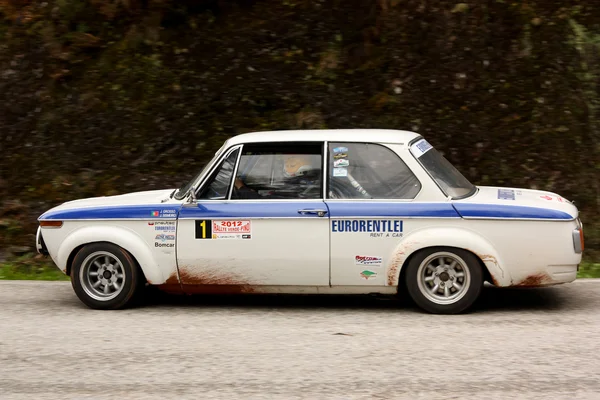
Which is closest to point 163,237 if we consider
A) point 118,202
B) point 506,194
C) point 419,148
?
Answer: point 118,202

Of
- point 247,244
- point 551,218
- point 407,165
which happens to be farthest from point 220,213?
point 551,218

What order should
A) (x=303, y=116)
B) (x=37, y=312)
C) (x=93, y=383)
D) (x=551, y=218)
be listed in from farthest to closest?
(x=303, y=116)
(x=37, y=312)
(x=551, y=218)
(x=93, y=383)

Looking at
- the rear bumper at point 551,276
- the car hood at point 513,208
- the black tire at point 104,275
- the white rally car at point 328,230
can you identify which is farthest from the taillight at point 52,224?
the rear bumper at point 551,276

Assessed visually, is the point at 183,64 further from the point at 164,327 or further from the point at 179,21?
the point at 164,327

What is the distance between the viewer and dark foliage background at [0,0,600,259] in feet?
41.1

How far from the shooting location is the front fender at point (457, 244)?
7.59 m

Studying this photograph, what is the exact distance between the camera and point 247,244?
25.7ft

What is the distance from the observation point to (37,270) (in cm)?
1039

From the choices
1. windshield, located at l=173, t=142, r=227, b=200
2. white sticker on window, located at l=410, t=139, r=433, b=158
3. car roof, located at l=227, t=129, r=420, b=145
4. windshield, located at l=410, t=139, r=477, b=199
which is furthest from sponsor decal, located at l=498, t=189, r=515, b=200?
windshield, located at l=173, t=142, r=227, b=200

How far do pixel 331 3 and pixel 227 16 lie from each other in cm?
175

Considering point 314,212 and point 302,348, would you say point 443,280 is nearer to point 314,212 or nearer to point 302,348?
point 314,212

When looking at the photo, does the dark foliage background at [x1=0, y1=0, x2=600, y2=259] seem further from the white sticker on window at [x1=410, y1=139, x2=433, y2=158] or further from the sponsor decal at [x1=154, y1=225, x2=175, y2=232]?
the sponsor decal at [x1=154, y1=225, x2=175, y2=232]

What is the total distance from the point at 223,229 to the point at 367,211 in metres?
1.29

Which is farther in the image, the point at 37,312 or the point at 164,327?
the point at 37,312
